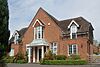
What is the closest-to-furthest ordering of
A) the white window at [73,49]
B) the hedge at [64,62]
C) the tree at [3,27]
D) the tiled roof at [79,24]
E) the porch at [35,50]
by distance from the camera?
the tree at [3,27] → the hedge at [64,62] → the white window at [73,49] → the tiled roof at [79,24] → the porch at [35,50]

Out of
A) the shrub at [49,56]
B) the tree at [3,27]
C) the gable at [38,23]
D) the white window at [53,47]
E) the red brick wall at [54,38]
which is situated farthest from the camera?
the gable at [38,23]

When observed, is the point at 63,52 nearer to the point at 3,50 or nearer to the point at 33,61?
the point at 33,61

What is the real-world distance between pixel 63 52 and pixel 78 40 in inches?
150

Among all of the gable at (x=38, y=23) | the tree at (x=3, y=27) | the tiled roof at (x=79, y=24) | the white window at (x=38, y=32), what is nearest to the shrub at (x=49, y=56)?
the tiled roof at (x=79, y=24)

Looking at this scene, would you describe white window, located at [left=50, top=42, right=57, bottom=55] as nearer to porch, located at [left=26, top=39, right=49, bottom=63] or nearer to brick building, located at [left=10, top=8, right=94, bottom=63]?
brick building, located at [left=10, top=8, right=94, bottom=63]

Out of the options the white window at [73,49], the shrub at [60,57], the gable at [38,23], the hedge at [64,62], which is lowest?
the hedge at [64,62]

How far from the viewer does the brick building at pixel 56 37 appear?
144 feet

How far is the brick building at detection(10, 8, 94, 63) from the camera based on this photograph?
1725 inches

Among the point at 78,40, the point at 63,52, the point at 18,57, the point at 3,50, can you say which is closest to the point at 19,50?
the point at 18,57

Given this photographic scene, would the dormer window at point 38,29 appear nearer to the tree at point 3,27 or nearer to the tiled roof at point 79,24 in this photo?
the tiled roof at point 79,24

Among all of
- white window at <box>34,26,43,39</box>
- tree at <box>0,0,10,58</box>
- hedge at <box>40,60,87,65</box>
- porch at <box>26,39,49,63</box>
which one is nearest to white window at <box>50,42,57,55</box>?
porch at <box>26,39,49,63</box>

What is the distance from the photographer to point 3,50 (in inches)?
644

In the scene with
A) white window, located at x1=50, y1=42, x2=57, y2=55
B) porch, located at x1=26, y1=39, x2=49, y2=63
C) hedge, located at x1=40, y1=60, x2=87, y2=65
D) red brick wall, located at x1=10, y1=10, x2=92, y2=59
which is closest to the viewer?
hedge, located at x1=40, y1=60, x2=87, y2=65

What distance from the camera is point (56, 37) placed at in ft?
153
